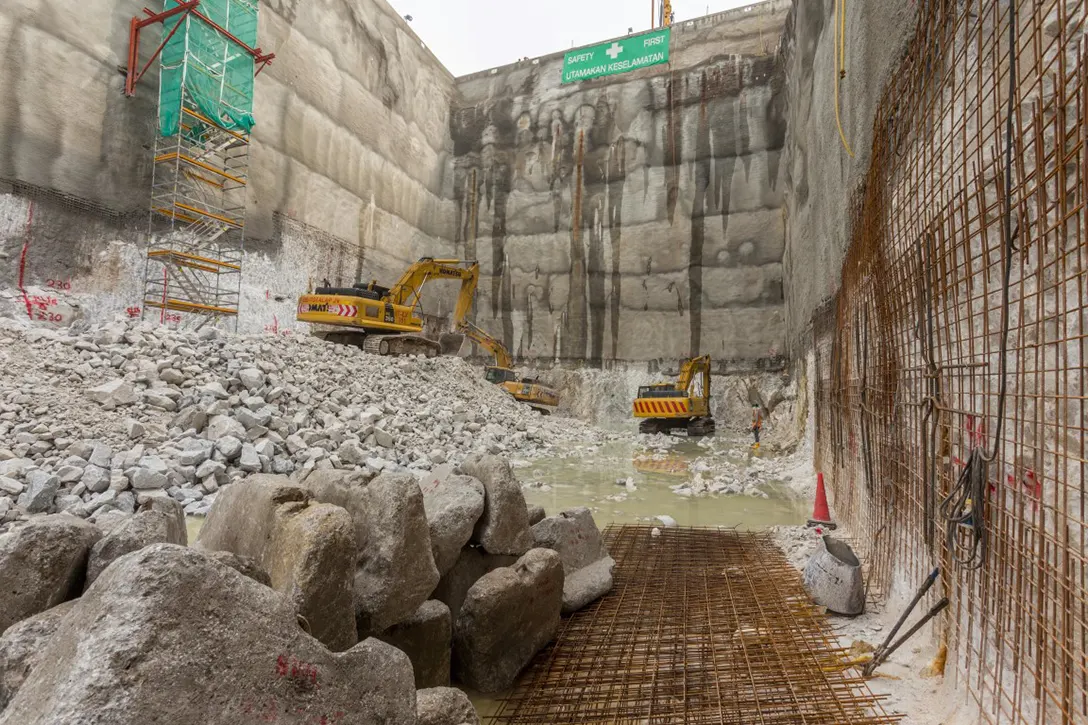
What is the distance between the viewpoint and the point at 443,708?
1.61 meters

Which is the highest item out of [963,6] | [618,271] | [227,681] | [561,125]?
[561,125]

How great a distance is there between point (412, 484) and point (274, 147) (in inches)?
616

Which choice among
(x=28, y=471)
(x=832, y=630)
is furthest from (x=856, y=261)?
(x=28, y=471)

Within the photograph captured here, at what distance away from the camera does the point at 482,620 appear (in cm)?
236

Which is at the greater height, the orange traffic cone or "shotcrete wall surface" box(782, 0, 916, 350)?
"shotcrete wall surface" box(782, 0, 916, 350)

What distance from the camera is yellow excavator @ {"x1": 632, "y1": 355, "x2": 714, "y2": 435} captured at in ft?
43.4

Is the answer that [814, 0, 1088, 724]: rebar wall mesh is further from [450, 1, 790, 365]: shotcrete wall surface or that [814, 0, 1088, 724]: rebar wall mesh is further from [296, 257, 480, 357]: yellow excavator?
[450, 1, 790, 365]: shotcrete wall surface

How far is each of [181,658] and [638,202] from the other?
1935 cm

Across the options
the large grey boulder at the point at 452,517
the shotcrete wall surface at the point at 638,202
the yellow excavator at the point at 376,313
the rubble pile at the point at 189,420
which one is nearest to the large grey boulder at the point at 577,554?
the large grey boulder at the point at 452,517

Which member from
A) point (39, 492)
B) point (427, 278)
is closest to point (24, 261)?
point (427, 278)

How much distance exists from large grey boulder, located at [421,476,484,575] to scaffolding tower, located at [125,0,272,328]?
1095 centimetres

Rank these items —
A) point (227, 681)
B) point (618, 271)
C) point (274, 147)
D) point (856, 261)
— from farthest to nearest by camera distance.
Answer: point (618, 271)
point (274, 147)
point (856, 261)
point (227, 681)

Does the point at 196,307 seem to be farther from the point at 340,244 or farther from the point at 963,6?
the point at 963,6

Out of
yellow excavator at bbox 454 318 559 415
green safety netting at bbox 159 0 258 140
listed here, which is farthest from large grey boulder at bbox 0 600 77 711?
green safety netting at bbox 159 0 258 140
